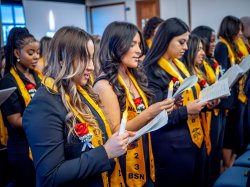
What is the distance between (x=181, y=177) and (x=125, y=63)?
832 millimetres

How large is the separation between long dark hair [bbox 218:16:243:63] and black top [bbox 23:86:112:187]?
2482mm

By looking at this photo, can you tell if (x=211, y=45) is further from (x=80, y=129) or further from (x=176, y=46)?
(x=80, y=129)

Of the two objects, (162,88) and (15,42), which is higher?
(15,42)

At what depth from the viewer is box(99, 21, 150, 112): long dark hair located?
5.39 ft

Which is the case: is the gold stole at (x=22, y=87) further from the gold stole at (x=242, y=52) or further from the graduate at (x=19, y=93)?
the gold stole at (x=242, y=52)

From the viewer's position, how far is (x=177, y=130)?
79.4 inches

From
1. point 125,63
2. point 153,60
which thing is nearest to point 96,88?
point 125,63

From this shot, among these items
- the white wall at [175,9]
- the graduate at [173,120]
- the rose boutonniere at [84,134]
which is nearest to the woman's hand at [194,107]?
the graduate at [173,120]

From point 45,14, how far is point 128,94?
6185 mm

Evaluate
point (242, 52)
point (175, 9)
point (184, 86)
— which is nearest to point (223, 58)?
point (242, 52)

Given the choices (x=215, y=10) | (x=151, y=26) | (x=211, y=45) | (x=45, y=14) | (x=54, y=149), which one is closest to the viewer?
(x=54, y=149)

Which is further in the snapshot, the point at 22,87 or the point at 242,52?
the point at 242,52

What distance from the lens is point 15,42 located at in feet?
7.20

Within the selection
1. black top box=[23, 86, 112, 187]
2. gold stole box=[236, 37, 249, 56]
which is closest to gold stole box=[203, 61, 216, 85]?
gold stole box=[236, 37, 249, 56]
